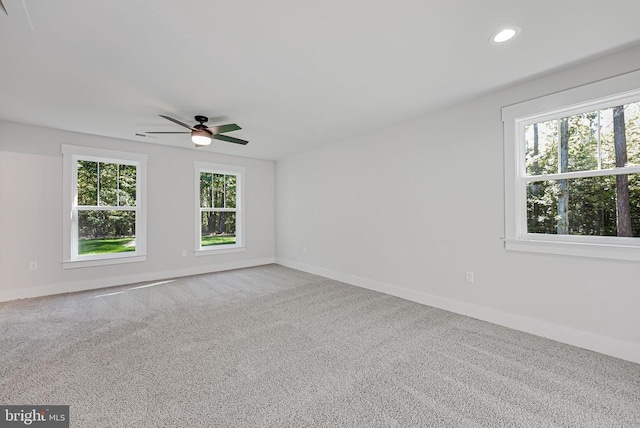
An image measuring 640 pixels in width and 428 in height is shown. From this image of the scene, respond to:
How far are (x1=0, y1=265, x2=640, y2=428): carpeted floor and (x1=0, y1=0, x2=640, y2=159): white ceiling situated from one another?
250 cm

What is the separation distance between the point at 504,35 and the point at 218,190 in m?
5.31

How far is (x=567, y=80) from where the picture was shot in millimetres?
2549

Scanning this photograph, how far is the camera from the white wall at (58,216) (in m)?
3.85

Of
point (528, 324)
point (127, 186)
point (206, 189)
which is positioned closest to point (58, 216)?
point (127, 186)

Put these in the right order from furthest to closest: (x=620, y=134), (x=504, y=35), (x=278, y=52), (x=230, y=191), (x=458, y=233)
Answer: (x=230, y=191)
(x=458, y=233)
(x=620, y=134)
(x=278, y=52)
(x=504, y=35)

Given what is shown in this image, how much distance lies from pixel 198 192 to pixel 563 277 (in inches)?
221

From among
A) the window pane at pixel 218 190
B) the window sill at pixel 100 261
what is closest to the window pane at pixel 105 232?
the window sill at pixel 100 261

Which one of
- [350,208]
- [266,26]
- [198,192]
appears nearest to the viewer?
[266,26]

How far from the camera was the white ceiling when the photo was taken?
179cm

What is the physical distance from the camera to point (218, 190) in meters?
5.90

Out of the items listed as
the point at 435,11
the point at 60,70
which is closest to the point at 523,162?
the point at 435,11

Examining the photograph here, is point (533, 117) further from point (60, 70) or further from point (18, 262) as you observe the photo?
point (18, 262)

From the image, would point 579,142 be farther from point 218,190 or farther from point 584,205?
point 218,190

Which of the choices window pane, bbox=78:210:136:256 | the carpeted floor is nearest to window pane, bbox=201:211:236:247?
window pane, bbox=78:210:136:256
